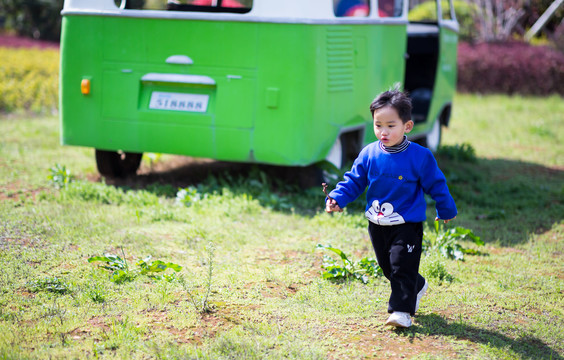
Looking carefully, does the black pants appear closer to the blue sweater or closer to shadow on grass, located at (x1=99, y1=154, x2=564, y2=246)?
the blue sweater

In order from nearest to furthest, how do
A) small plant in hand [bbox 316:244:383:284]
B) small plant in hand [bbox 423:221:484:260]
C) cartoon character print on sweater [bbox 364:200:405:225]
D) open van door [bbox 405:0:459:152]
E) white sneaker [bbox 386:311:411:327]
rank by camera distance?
1. white sneaker [bbox 386:311:411:327]
2. cartoon character print on sweater [bbox 364:200:405:225]
3. small plant in hand [bbox 316:244:383:284]
4. small plant in hand [bbox 423:221:484:260]
5. open van door [bbox 405:0:459:152]

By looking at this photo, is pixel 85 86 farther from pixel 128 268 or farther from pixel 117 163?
pixel 128 268

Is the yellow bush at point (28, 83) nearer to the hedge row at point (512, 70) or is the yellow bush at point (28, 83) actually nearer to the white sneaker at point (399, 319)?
the white sneaker at point (399, 319)

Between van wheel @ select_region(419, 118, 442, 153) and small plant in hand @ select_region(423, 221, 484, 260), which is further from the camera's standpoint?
van wheel @ select_region(419, 118, 442, 153)

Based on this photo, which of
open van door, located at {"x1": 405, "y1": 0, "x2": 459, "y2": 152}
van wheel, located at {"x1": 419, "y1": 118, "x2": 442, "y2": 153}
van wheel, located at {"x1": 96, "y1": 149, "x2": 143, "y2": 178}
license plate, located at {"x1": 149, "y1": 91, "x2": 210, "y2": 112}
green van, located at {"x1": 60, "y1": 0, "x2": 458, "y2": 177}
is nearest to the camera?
green van, located at {"x1": 60, "y1": 0, "x2": 458, "y2": 177}

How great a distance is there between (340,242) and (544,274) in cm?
141

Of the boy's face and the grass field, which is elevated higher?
the boy's face

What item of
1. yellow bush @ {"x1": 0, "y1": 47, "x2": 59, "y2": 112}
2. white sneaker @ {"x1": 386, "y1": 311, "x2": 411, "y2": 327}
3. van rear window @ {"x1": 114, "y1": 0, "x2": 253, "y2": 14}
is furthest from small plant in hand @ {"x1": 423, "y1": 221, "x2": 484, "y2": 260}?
yellow bush @ {"x1": 0, "y1": 47, "x2": 59, "y2": 112}

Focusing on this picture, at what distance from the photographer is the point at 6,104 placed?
10734 millimetres

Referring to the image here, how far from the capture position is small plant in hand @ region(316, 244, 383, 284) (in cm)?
420

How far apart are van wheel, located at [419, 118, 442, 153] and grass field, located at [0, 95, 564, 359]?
4.31 feet

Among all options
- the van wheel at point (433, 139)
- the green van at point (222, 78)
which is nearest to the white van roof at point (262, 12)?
the green van at point (222, 78)

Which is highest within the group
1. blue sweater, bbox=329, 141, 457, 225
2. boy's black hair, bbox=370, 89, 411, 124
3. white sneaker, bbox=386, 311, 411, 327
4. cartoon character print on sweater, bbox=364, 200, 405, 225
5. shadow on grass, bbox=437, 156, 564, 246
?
boy's black hair, bbox=370, 89, 411, 124

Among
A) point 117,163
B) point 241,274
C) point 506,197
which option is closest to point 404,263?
point 241,274
